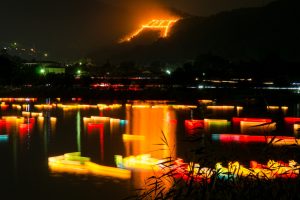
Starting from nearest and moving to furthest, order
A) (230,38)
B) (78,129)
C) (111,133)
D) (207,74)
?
(111,133), (78,129), (207,74), (230,38)

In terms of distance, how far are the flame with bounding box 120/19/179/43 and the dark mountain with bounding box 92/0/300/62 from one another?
1.19m

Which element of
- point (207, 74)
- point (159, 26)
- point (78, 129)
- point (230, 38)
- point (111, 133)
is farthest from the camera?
point (159, 26)

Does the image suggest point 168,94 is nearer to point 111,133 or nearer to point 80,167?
point 111,133

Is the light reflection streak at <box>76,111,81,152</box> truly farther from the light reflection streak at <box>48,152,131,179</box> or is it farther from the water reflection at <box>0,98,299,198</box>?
the light reflection streak at <box>48,152,131,179</box>

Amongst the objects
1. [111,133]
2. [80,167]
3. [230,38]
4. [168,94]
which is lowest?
[80,167]

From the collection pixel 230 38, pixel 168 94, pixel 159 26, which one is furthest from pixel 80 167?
pixel 159 26

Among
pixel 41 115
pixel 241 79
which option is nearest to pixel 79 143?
pixel 41 115

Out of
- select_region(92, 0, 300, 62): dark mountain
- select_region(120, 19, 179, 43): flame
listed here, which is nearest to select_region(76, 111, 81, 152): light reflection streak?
select_region(92, 0, 300, 62): dark mountain

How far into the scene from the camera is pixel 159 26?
8581 centimetres

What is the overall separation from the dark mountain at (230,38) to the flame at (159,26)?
1.19 m

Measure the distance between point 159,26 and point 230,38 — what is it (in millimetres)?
15986

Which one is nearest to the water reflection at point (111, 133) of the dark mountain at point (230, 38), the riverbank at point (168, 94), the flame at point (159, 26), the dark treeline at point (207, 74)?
the riverbank at point (168, 94)

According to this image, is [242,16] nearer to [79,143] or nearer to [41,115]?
[41,115]

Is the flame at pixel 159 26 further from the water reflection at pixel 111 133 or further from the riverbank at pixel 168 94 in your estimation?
the water reflection at pixel 111 133
